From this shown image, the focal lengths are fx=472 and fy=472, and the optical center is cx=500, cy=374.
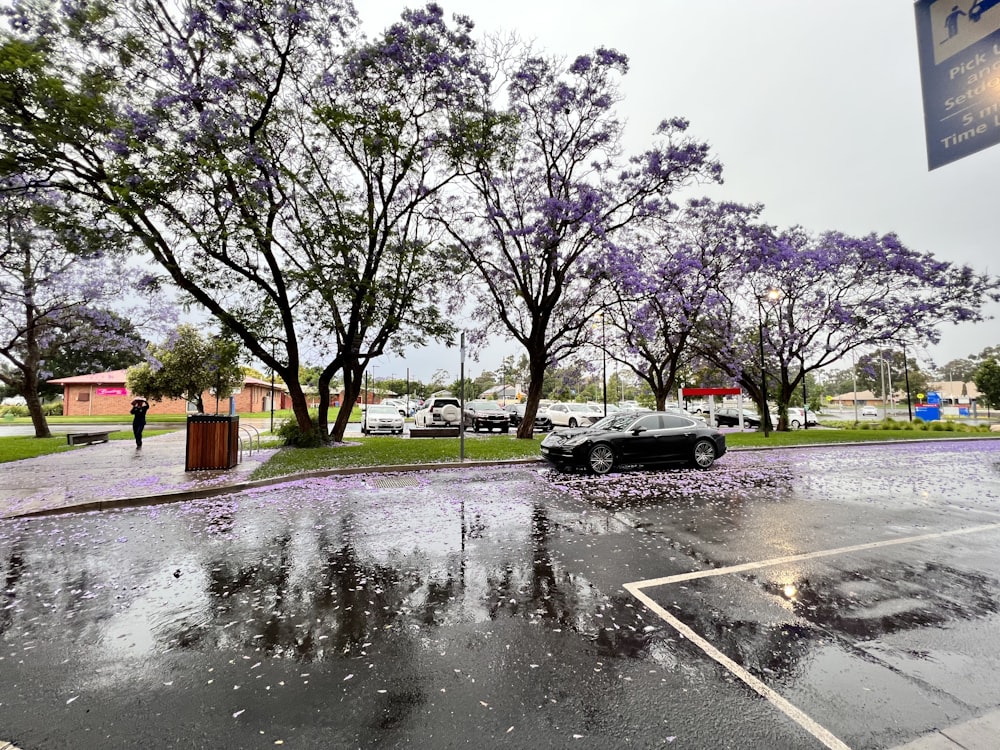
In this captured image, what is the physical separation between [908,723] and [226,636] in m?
4.08

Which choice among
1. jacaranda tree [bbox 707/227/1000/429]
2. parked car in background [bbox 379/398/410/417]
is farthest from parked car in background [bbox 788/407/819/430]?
parked car in background [bbox 379/398/410/417]

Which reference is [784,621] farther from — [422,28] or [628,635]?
[422,28]

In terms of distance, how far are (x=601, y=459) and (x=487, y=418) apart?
14.2 metres

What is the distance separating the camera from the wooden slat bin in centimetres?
1086

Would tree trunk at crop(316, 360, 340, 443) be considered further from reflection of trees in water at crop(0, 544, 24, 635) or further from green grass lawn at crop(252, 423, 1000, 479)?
reflection of trees in water at crop(0, 544, 24, 635)

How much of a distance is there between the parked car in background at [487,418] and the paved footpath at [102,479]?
39.0 feet

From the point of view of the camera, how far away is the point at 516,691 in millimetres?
2643

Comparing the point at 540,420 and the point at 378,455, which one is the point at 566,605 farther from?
the point at 540,420

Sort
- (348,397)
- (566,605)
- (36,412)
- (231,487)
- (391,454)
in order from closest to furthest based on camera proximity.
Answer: (566,605)
(231,487)
(391,454)
(348,397)
(36,412)

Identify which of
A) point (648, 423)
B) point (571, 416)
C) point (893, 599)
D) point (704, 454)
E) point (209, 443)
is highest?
point (648, 423)

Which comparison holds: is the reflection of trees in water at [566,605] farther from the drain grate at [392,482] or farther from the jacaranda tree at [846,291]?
the jacaranda tree at [846,291]

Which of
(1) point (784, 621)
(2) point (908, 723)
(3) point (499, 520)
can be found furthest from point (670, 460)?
(2) point (908, 723)

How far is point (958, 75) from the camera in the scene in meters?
3.67

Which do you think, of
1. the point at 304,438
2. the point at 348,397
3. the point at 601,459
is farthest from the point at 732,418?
the point at 304,438
